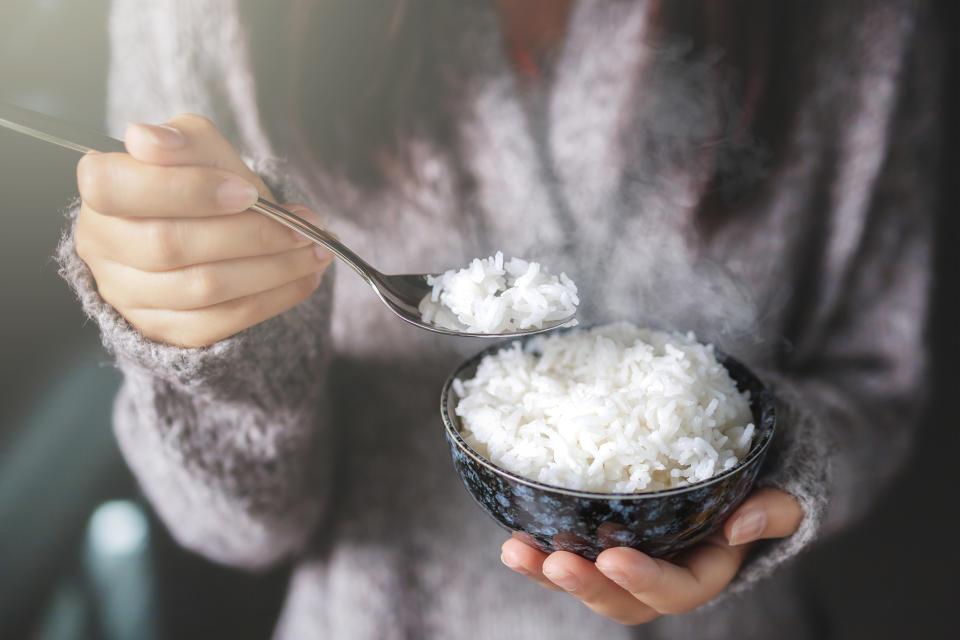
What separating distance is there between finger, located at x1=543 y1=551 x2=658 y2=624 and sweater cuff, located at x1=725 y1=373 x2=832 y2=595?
8.3 inches

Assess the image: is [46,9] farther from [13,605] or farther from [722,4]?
[722,4]

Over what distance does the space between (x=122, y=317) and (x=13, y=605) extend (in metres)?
0.49

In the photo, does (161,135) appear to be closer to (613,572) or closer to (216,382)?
(216,382)

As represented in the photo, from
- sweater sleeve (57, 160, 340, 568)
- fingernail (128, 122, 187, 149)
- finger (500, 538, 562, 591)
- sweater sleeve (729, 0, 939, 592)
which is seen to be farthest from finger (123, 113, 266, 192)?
sweater sleeve (729, 0, 939, 592)

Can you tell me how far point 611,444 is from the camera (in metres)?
0.59

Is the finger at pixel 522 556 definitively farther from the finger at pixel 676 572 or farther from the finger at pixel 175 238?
the finger at pixel 175 238

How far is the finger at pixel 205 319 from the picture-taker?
698 mm

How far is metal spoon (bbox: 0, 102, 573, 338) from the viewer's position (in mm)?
557

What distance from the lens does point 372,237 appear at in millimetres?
912

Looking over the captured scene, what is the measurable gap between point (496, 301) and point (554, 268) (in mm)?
345

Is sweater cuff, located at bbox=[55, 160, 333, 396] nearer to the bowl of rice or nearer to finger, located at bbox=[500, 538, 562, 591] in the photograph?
the bowl of rice

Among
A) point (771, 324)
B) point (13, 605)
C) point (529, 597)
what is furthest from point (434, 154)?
point (13, 605)

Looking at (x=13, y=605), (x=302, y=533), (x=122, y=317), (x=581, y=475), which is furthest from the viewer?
(x=302, y=533)

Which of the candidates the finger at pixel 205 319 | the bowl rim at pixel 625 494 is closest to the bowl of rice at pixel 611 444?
the bowl rim at pixel 625 494
